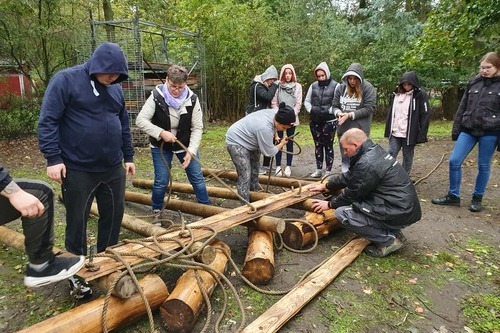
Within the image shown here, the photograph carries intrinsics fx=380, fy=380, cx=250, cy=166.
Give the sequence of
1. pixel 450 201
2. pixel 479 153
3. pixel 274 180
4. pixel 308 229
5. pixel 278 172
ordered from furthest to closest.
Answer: pixel 278 172, pixel 274 180, pixel 450 201, pixel 479 153, pixel 308 229

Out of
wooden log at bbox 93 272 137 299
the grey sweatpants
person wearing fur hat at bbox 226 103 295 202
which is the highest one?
person wearing fur hat at bbox 226 103 295 202

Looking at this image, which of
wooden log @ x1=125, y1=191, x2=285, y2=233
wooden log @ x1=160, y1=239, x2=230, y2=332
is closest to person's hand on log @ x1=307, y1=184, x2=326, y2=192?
wooden log @ x1=125, y1=191, x2=285, y2=233

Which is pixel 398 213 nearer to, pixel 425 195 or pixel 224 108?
pixel 425 195

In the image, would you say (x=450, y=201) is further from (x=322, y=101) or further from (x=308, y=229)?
(x=308, y=229)

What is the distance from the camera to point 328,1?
1730 centimetres

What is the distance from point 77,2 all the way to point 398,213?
11.2 metres

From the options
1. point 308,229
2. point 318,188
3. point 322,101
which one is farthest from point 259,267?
point 322,101

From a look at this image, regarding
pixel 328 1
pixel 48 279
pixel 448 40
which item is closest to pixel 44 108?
pixel 48 279

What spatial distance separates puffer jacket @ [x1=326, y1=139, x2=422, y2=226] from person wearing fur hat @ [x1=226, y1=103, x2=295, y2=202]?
3.07 ft

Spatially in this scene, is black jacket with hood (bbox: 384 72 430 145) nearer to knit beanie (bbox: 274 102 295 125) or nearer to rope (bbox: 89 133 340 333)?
knit beanie (bbox: 274 102 295 125)

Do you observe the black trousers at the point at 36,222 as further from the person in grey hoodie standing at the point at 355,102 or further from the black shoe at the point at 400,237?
the person in grey hoodie standing at the point at 355,102

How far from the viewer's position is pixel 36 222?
2129 millimetres

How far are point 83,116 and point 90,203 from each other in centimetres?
66

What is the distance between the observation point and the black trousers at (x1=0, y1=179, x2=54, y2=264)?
2094mm
